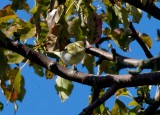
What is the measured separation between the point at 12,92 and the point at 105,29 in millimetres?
641

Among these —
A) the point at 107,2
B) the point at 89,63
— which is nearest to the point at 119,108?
the point at 89,63

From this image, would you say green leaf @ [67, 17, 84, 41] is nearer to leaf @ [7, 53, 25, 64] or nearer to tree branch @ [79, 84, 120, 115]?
leaf @ [7, 53, 25, 64]

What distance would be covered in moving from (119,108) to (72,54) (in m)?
0.69

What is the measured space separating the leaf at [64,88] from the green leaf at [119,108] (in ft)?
1.23

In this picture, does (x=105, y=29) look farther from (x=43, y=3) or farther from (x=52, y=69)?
(x=52, y=69)

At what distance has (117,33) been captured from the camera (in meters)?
2.42

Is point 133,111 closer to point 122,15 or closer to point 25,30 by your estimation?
point 122,15

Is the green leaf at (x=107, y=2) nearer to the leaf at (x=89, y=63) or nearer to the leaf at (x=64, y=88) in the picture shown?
the leaf at (x=89, y=63)

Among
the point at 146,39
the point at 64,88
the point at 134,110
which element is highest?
the point at 64,88

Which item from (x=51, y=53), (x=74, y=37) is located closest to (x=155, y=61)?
(x=51, y=53)

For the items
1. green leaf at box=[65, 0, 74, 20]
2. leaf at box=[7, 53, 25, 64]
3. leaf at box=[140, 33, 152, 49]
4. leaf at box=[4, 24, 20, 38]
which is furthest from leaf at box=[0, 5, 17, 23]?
leaf at box=[140, 33, 152, 49]

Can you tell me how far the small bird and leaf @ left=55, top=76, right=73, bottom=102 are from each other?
0.26 metres

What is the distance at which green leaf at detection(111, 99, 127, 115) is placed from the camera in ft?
7.61

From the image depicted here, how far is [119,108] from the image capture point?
2330mm
